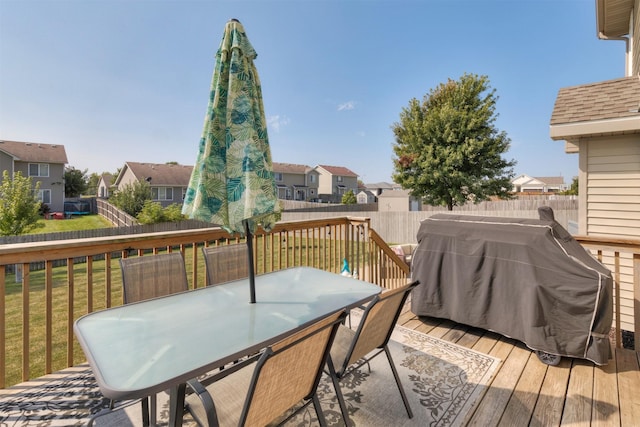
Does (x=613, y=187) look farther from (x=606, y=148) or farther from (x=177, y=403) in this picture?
(x=177, y=403)

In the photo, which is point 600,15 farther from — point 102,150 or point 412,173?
point 102,150

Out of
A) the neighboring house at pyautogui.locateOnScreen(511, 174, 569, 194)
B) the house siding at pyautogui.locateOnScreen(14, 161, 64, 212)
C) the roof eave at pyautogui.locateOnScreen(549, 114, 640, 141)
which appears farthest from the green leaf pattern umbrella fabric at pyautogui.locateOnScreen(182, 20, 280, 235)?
the neighboring house at pyautogui.locateOnScreen(511, 174, 569, 194)

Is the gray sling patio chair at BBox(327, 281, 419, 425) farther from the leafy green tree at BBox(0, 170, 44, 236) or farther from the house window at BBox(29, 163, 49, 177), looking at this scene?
the house window at BBox(29, 163, 49, 177)

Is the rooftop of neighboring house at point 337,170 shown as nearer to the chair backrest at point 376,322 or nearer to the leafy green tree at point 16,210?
the leafy green tree at point 16,210

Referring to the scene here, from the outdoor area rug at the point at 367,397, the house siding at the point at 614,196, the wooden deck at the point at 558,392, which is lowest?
the outdoor area rug at the point at 367,397

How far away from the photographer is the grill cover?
2.34 meters

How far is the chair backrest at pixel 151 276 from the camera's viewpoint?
211cm

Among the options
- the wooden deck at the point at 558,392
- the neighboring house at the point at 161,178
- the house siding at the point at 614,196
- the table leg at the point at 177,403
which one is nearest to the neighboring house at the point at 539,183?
the neighboring house at the point at 161,178

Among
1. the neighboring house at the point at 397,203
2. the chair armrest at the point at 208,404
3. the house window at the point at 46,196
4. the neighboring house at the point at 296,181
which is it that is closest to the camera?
the chair armrest at the point at 208,404

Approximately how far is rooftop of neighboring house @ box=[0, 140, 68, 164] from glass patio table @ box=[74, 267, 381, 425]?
3019 cm

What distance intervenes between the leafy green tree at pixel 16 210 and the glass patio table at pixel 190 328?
13308mm

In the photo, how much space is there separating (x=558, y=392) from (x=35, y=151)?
111 ft

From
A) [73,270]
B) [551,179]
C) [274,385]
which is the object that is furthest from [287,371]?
[551,179]

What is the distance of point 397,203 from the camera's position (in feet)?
85.7
